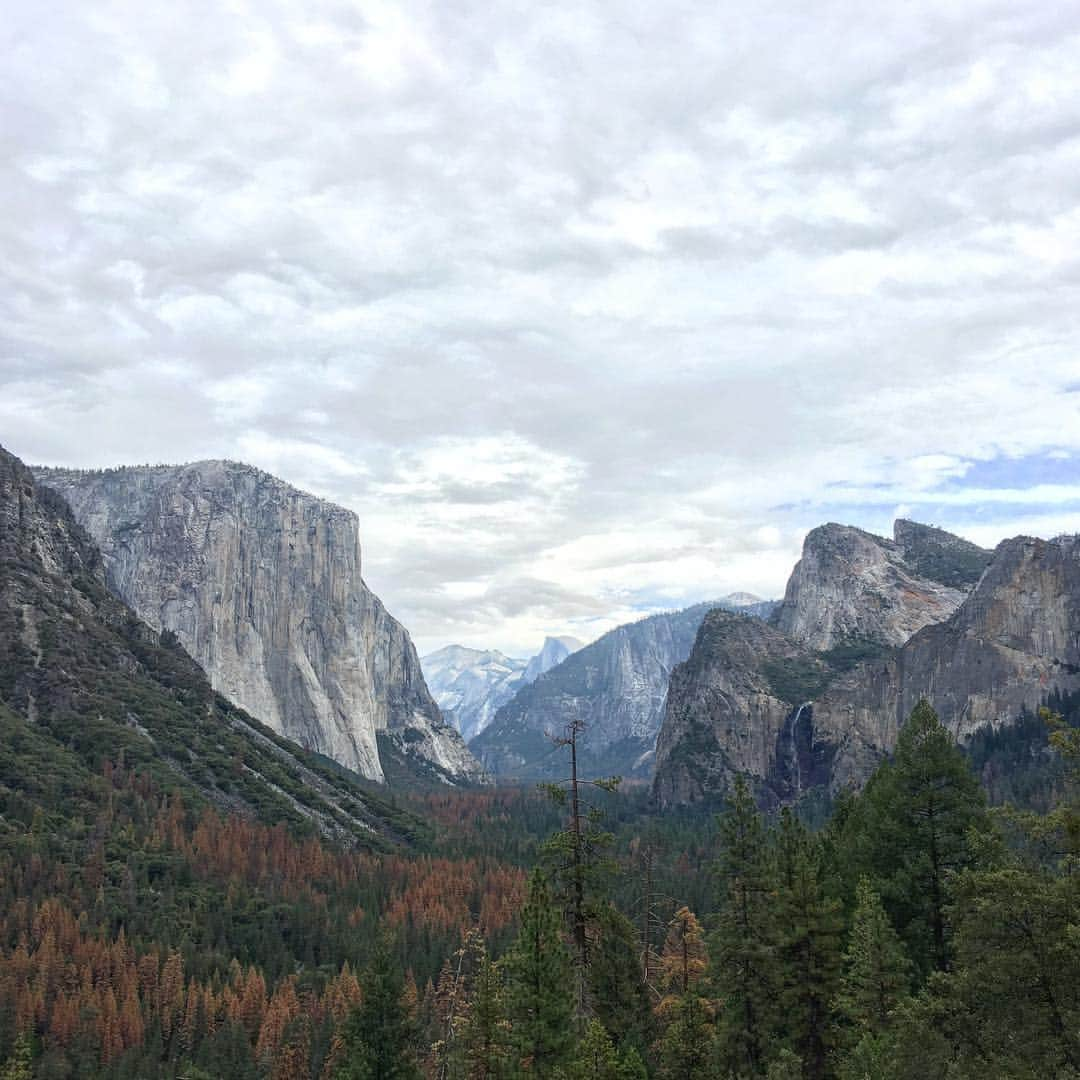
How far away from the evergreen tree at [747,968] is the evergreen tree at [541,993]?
6699mm

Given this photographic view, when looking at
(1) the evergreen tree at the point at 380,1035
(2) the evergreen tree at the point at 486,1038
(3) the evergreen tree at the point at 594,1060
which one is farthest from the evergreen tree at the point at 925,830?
(1) the evergreen tree at the point at 380,1035

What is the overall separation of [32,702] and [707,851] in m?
132

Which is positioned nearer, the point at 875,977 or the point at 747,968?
the point at 875,977

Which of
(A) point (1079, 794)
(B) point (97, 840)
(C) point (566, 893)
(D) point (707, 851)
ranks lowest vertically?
(D) point (707, 851)

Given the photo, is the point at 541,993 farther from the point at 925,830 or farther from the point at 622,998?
the point at 925,830

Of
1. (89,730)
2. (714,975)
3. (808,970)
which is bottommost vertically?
(714,975)

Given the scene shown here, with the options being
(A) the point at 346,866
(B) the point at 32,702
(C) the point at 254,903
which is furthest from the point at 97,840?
(B) the point at 32,702

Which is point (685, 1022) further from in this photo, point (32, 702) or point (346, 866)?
point (32, 702)

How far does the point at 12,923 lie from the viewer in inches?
3787

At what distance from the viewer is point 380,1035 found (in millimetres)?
37125

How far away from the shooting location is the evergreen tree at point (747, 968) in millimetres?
33625

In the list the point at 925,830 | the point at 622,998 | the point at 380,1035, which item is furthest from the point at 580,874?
the point at 622,998

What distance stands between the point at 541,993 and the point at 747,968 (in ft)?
28.1

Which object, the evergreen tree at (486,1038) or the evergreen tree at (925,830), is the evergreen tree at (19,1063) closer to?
the evergreen tree at (486,1038)
